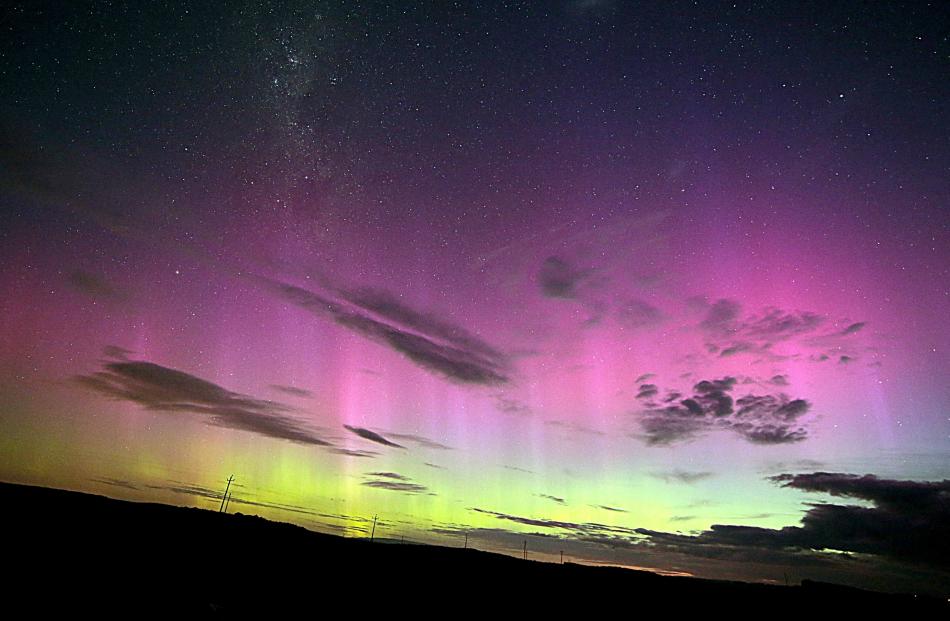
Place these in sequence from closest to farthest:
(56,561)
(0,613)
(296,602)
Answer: (0,613) < (56,561) < (296,602)

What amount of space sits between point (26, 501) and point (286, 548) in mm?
18613

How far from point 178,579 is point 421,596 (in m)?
17.5

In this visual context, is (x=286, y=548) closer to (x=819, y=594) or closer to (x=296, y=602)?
(x=296, y=602)

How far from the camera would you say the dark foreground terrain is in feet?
64.2

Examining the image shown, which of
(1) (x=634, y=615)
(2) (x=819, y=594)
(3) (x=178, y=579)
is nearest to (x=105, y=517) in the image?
(3) (x=178, y=579)

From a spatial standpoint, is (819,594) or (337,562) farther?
(819,594)

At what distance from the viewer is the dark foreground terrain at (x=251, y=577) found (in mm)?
19562

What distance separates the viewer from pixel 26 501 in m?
33.6

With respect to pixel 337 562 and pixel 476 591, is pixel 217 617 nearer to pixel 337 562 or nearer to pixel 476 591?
pixel 337 562

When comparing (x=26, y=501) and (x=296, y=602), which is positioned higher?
(x=26, y=501)

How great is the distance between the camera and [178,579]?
940 inches

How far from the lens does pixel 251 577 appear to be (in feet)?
97.7

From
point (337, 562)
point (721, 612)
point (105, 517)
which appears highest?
point (105, 517)

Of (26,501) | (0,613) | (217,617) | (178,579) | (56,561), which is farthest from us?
(26,501)
